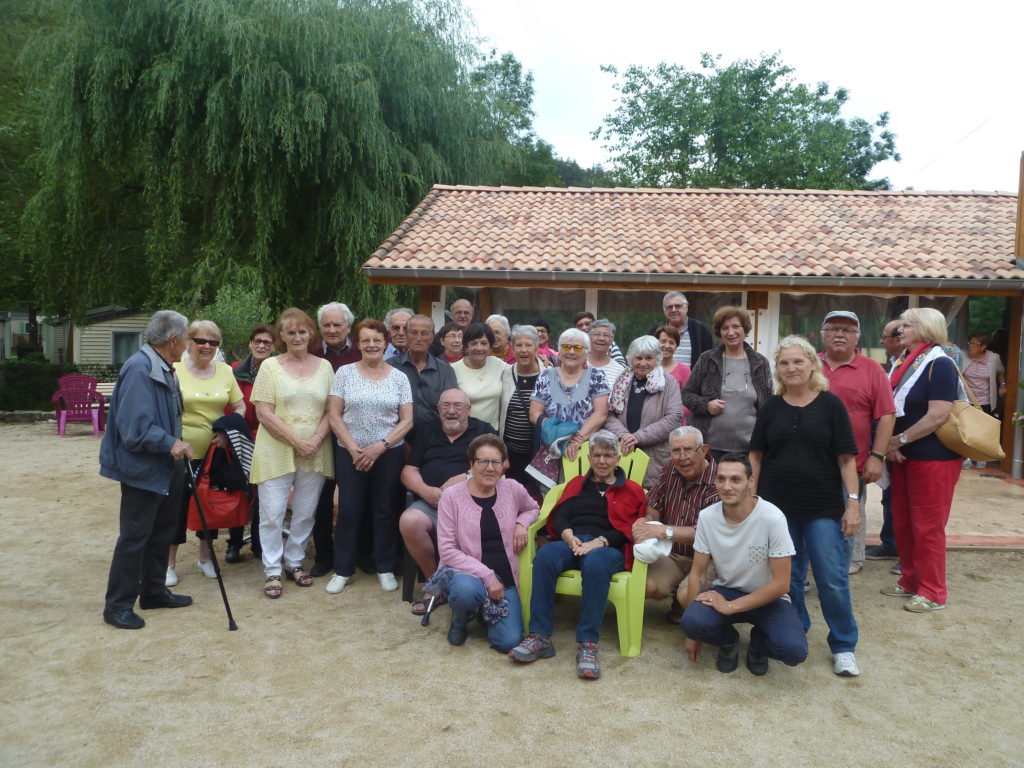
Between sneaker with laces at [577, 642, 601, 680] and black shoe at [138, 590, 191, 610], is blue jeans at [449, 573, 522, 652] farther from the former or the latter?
black shoe at [138, 590, 191, 610]

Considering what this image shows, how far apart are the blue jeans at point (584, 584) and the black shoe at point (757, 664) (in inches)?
28.1

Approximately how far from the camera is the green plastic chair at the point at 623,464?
4273 mm

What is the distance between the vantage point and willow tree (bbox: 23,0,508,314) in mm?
11547

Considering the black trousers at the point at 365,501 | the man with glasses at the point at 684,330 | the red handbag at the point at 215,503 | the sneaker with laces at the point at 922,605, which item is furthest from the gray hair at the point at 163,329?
the sneaker with laces at the point at 922,605

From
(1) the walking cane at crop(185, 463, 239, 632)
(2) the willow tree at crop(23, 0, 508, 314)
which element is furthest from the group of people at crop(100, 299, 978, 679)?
(2) the willow tree at crop(23, 0, 508, 314)

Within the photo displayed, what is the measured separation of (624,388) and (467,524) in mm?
1281

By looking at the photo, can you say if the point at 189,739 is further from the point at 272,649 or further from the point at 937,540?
the point at 937,540

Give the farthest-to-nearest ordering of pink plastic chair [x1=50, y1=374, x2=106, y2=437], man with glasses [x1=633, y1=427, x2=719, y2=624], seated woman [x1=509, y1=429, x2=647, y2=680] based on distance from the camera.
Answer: pink plastic chair [x1=50, y1=374, x2=106, y2=437] < man with glasses [x1=633, y1=427, x2=719, y2=624] < seated woman [x1=509, y1=429, x2=647, y2=680]

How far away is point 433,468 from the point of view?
446 centimetres

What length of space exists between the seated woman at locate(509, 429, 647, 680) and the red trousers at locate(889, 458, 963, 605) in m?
1.64

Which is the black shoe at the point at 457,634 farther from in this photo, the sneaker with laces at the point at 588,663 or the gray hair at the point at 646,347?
the gray hair at the point at 646,347

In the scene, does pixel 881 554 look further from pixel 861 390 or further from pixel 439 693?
pixel 439 693

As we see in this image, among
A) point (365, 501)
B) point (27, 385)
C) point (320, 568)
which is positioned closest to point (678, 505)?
point (365, 501)

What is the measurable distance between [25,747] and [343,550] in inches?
79.3
